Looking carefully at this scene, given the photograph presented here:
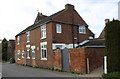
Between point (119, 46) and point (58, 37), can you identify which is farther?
point (58, 37)

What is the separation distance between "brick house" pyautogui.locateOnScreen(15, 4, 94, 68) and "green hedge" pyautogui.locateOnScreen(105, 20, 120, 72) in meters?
10.3

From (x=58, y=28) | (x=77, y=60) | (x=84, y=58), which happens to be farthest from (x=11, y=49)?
(x=84, y=58)

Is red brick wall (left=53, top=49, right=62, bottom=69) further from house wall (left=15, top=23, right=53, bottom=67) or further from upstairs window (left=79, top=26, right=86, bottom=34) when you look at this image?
upstairs window (left=79, top=26, right=86, bottom=34)

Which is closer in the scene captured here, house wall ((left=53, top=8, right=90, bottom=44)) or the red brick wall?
the red brick wall

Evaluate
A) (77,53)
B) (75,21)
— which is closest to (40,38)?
(75,21)

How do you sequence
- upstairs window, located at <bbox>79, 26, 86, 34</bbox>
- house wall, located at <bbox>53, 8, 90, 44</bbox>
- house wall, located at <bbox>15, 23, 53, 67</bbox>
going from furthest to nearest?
upstairs window, located at <bbox>79, 26, 86, 34</bbox>
house wall, located at <bbox>53, 8, 90, 44</bbox>
house wall, located at <bbox>15, 23, 53, 67</bbox>

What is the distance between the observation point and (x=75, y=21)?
2948cm

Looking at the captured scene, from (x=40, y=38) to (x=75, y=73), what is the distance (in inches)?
423

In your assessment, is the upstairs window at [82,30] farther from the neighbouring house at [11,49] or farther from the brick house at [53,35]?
the neighbouring house at [11,49]

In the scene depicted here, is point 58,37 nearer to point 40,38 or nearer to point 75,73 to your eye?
point 40,38

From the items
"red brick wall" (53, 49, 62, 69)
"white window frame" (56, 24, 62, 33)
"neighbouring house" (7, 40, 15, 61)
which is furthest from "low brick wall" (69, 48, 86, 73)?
"neighbouring house" (7, 40, 15, 61)

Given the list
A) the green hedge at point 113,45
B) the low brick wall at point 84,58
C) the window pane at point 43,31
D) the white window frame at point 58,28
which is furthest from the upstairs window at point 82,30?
the green hedge at point 113,45

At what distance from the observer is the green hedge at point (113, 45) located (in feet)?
49.1

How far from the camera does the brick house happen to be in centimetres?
2577
